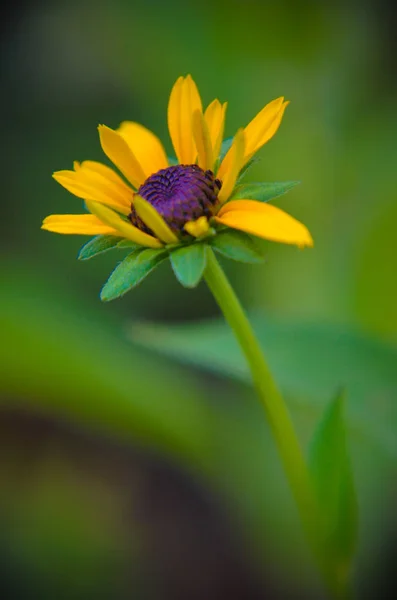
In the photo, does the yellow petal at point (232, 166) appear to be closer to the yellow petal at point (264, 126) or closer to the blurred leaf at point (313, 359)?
the yellow petal at point (264, 126)

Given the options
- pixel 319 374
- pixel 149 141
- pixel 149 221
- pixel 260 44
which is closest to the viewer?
pixel 149 221

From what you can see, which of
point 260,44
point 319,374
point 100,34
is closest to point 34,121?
point 100,34

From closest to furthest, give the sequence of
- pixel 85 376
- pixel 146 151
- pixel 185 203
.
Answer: pixel 185 203 → pixel 146 151 → pixel 85 376

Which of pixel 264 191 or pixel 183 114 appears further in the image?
pixel 183 114

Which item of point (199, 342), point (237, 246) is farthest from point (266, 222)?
point (199, 342)

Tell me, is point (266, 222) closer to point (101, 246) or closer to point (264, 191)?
point (264, 191)

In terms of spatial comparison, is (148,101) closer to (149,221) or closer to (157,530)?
(157,530)

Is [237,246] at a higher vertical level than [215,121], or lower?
lower

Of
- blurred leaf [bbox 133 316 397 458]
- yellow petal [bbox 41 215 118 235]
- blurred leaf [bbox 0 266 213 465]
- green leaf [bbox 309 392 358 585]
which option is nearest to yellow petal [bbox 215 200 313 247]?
yellow petal [bbox 41 215 118 235]
